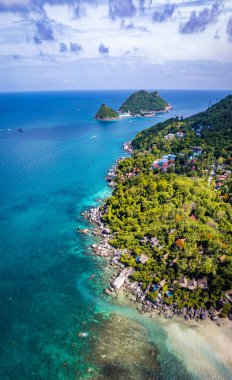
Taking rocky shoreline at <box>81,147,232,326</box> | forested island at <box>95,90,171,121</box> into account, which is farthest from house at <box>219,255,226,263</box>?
forested island at <box>95,90,171,121</box>

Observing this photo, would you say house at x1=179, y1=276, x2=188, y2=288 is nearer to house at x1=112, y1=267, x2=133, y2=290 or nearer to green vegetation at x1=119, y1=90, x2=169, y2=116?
house at x1=112, y1=267, x2=133, y2=290

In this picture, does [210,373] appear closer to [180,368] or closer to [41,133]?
[180,368]

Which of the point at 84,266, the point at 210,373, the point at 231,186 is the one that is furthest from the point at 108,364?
the point at 231,186

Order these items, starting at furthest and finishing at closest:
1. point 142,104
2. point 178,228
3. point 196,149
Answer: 1. point 142,104
2. point 196,149
3. point 178,228

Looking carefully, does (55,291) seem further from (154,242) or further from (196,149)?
(196,149)

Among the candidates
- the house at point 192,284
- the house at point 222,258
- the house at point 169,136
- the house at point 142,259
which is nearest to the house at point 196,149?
the house at point 169,136

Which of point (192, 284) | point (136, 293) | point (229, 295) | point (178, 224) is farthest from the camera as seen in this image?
point (178, 224)

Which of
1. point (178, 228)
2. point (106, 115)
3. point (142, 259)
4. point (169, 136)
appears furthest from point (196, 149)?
point (106, 115)
